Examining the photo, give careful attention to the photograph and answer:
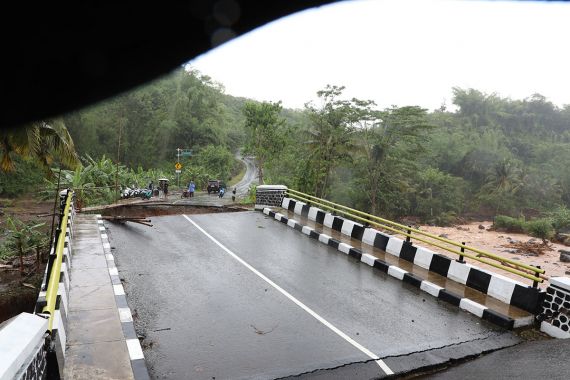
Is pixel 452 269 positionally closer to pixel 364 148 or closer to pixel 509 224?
pixel 364 148

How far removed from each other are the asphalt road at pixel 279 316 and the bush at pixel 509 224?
2841cm

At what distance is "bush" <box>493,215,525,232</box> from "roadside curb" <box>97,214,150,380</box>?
32946mm

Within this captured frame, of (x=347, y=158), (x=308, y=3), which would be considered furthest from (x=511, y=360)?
(x=347, y=158)

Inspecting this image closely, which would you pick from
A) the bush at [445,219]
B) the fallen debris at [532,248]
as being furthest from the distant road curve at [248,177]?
the fallen debris at [532,248]

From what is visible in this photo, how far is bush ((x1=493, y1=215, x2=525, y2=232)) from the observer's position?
33888 millimetres

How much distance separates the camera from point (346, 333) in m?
6.55

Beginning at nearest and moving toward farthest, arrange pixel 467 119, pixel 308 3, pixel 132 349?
1. pixel 308 3
2. pixel 132 349
3. pixel 467 119

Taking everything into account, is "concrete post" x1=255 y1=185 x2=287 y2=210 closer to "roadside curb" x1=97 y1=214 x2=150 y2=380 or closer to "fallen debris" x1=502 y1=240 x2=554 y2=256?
"roadside curb" x1=97 y1=214 x2=150 y2=380

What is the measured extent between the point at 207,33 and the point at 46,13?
0.34 m

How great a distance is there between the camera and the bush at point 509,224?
33.9m

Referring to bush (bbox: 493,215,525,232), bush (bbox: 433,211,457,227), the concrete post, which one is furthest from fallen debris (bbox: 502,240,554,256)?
bush (bbox: 433,211,457,227)

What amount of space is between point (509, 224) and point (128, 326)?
35.1 metres

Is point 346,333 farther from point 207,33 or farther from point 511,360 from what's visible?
point 207,33

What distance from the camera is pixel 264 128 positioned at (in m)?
33.6
